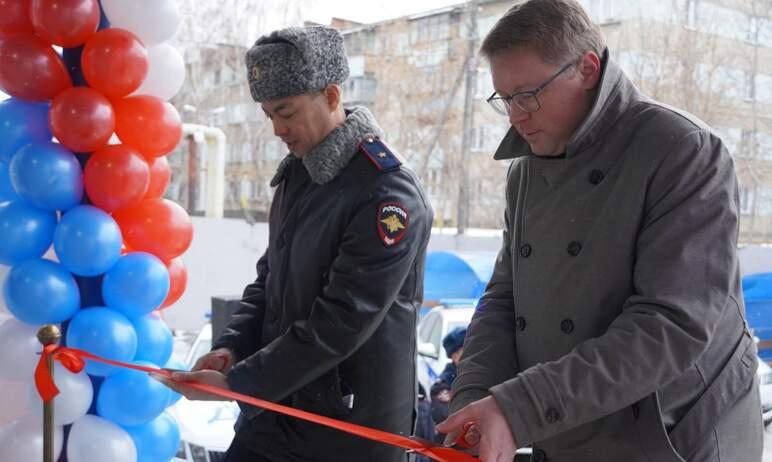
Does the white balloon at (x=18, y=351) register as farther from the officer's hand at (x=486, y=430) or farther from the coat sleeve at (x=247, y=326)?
the officer's hand at (x=486, y=430)

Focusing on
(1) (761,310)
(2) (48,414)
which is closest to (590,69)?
(2) (48,414)

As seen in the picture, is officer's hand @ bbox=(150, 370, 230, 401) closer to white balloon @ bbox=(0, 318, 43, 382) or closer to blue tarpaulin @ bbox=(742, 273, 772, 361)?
white balloon @ bbox=(0, 318, 43, 382)

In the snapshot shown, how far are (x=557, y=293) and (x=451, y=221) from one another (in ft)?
36.1

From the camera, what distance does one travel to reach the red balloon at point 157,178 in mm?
3209

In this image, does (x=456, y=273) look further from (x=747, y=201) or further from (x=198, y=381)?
(x=198, y=381)

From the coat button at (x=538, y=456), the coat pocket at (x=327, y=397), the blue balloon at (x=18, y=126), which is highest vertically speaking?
the blue balloon at (x=18, y=126)

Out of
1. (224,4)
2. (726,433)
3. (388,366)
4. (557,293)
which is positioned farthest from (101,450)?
(224,4)

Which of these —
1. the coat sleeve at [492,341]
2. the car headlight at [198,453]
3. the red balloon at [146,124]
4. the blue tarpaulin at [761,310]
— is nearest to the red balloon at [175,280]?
the red balloon at [146,124]

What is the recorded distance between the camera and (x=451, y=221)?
40.6 feet

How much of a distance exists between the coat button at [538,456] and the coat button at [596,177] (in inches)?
20.5

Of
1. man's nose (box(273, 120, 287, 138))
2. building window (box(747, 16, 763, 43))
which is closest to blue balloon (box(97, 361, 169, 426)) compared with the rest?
Answer: man's nose (box(273, 120, 287, 138))

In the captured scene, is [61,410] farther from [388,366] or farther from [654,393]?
[654,393]

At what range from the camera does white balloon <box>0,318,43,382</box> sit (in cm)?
292

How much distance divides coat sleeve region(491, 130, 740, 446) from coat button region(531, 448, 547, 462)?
0.32 metres
